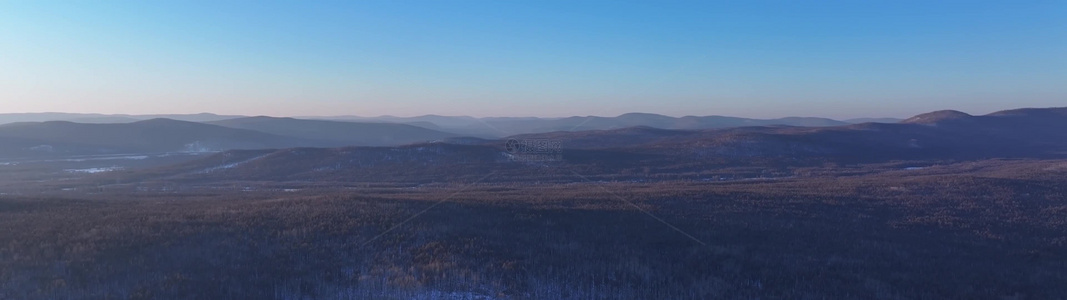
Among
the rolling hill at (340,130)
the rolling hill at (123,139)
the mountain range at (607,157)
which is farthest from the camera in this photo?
the rolling hill at (340,130)

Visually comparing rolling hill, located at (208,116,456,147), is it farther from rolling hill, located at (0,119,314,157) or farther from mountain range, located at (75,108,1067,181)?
mountain range, located at (75,108,1067,181)

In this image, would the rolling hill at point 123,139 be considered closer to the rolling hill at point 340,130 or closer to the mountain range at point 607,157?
the rolling hill at point 340,130

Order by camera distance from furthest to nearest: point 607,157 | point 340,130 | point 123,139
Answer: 1. point 340,130
2. point 123,139
3. point 607,157

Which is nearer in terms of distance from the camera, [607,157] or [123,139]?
[607,157]

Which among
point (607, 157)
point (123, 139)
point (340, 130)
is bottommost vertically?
point (607, 157)

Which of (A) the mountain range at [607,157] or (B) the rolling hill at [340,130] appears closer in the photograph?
(A) the mountain range at [607,157]

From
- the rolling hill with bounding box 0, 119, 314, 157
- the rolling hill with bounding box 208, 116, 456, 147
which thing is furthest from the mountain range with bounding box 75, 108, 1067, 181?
the rolling hill with bounding box 208, 116, 456, 147

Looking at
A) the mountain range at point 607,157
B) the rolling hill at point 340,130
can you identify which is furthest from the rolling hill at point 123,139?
the mountain range at point 607,157

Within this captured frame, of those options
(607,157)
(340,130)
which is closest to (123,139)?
(340,130)

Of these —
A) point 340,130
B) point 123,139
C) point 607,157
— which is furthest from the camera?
point 340,130

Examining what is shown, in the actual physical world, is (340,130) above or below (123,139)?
above

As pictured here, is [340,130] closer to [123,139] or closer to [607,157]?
[123,139]
